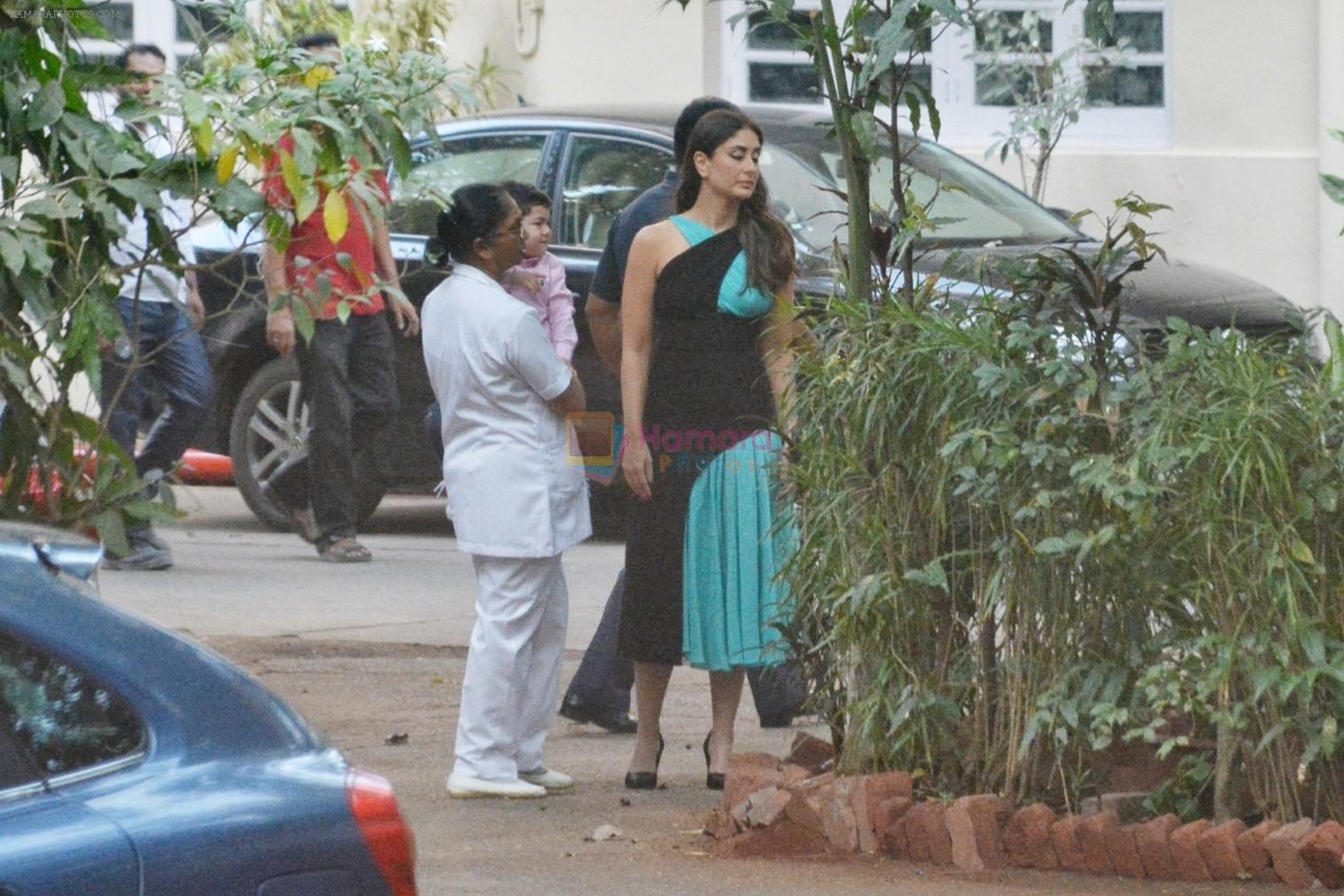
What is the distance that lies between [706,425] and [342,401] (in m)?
4.26

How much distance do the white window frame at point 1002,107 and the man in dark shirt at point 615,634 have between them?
8.32 metres

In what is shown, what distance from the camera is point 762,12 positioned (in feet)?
20.3

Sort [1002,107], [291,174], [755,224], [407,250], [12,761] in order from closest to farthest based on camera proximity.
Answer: [12,761], [291,174], [755,224], [407,250], [1002,107]

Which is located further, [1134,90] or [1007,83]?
[1134,90]

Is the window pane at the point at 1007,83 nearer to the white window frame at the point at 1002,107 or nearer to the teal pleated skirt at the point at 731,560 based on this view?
the white window frame at the point at 1002,107

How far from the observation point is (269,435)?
1152 cm

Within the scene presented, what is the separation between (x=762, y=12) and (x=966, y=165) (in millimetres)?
5280

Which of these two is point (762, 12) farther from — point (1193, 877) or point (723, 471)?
point (1193, 877)

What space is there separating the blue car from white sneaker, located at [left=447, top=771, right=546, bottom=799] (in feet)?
10.4

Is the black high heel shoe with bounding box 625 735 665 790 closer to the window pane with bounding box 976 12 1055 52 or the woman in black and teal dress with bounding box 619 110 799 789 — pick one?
the woman in black and teal dress with bounding box 619 110 799 789

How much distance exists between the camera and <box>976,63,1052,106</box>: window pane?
14062mm

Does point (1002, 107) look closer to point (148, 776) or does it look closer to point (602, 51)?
point (602, 51)

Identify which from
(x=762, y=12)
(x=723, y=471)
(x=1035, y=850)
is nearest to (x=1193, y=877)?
(x=1035, y=850)

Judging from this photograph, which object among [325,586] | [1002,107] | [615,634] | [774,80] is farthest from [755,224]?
[774,80]
